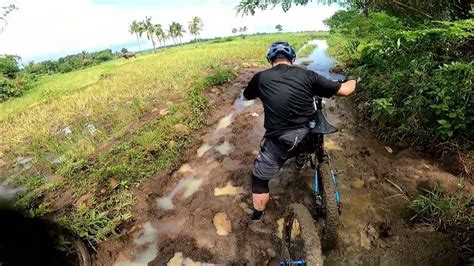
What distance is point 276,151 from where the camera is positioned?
338cm

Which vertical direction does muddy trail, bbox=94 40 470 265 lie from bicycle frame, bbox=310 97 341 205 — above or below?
below

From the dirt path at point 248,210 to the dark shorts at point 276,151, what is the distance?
0.91 m

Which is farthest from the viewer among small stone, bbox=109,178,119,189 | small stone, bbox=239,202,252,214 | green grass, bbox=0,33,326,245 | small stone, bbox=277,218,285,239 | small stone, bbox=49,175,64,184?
small stone, bbox=49,175,64,184

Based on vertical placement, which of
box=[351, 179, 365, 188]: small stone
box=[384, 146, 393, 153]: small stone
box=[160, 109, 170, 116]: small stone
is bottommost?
box=[351, 179, 365, 188]: small stone

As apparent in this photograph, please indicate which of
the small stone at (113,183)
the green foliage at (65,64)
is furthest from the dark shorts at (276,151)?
the green foliage at (65,64)

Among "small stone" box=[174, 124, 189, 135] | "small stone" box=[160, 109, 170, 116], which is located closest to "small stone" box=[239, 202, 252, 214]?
"small stone" box=[174, 124, 189, 135]

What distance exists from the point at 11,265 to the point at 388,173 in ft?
15.1

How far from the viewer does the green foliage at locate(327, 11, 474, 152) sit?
460 centimetres

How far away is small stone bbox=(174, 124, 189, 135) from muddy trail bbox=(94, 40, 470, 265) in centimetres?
93

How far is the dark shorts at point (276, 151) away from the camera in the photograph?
10.7 feet

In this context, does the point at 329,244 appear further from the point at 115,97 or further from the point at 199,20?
the point at 199,20

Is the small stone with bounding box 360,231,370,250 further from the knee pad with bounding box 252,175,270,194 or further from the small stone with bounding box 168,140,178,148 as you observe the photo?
the small stone with bounding box 168,140,178,148

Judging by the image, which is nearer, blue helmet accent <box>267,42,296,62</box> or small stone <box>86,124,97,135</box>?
blue helmet accent <box>267,42,296,62</box>

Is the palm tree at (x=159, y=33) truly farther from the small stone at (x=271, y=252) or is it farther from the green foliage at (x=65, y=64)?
the small stone at (x=271, y=252)
